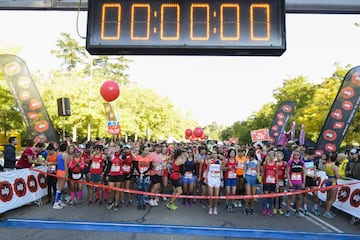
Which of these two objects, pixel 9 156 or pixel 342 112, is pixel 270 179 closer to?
pixel 9 156

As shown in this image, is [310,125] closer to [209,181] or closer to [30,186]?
[209,181]

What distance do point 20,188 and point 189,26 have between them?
6683 millimetres

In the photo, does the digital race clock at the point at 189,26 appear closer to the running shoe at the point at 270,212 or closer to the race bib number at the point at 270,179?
the race bib number at the point at 270,179

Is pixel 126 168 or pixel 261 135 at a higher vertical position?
pixel 261 135

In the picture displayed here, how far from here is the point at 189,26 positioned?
4480mm

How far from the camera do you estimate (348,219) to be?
8.18 meters

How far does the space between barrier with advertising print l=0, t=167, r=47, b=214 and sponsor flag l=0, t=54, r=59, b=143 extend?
16.4 ft

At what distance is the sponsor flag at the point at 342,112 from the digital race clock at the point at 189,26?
11658 mm

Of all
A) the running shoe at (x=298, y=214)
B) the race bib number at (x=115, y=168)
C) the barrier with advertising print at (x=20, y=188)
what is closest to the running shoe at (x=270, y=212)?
the running shoe at (x=298, y=214)

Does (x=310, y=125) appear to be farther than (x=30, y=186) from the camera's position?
Yes

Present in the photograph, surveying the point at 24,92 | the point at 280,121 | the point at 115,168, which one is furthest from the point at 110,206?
the point at 280,121

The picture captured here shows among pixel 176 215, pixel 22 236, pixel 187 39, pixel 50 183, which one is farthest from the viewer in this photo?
pixel 50 183

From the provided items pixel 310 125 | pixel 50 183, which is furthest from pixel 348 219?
pixel 310 125

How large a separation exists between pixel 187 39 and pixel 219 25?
1.70 feet
